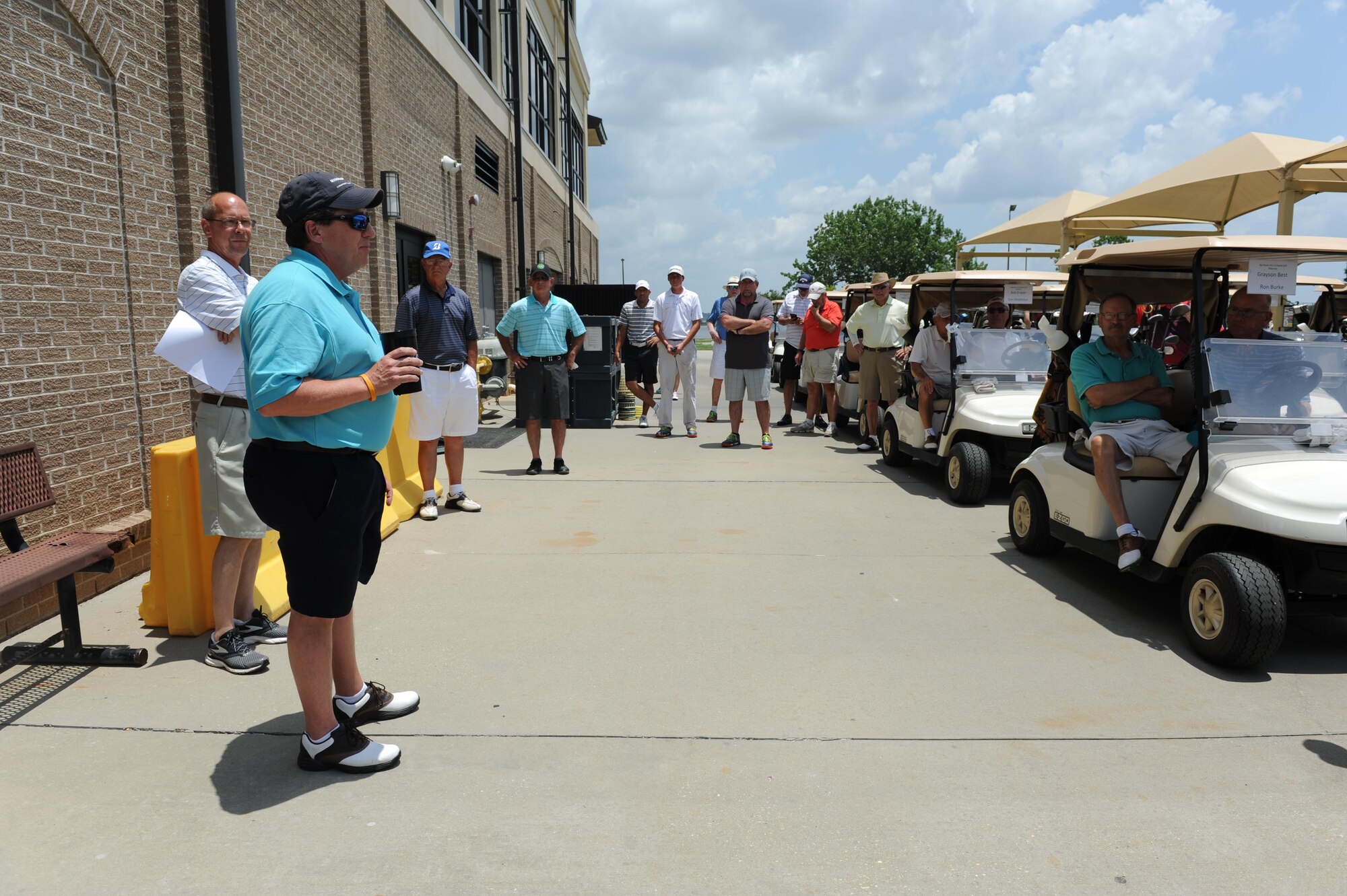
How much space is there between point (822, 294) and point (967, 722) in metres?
8.97

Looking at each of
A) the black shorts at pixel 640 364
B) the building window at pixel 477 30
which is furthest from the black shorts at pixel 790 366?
the building window at pixel 477 30

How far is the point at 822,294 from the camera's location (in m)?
12.1

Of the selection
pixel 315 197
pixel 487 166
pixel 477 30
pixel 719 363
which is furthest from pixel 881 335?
pixel 477 30

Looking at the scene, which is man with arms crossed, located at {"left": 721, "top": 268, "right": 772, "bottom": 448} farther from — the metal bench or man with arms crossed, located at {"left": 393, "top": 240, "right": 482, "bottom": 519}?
the metal bench

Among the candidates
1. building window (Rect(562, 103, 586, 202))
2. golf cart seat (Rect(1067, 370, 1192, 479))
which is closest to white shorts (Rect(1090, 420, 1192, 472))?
golf cart seat (Rect(1067, 370, 1192, 479))

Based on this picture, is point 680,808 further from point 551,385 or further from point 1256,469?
point 551,385

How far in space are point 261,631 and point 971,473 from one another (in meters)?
5.52

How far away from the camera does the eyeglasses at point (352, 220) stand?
3094mm

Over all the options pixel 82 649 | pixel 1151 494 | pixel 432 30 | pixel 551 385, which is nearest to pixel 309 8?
pixel 551 385

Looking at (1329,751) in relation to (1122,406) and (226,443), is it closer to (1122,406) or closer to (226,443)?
(1122,406)

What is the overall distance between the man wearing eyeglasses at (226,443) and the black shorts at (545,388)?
4389 millimetres

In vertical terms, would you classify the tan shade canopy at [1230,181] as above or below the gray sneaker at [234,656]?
above

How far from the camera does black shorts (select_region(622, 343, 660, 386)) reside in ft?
43.6

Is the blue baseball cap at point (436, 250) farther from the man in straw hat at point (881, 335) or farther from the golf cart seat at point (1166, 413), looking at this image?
the man in straw hat at point (881, 335)
